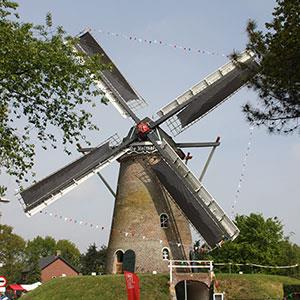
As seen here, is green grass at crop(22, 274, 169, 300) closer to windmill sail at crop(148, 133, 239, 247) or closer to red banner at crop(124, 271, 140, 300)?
windmill sail at crop(148, 133, 239, 247)

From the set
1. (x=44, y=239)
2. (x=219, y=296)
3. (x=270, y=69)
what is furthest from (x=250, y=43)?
(x=44, y=239)

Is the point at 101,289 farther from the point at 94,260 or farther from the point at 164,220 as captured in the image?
the point at 94,260

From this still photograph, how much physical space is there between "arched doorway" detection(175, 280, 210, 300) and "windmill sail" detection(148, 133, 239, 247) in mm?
2500

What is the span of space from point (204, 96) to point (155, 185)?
595 centimetres

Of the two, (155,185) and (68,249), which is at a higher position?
(68,249)

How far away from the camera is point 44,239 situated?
393ft

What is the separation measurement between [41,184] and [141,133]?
629 centimetres

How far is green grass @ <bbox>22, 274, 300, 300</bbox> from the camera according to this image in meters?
27.3

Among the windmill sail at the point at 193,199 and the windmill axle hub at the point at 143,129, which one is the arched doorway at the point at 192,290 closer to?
the windmill sail at the point at 193,199

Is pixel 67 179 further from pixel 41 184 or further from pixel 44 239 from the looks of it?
pixel 44 239

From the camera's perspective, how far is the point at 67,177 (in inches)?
1214

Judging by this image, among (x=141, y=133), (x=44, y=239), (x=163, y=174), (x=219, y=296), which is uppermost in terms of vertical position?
(x=44, y=239)

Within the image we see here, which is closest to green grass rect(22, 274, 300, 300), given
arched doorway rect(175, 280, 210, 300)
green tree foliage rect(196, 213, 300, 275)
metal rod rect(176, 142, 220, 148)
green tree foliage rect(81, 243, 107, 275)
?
arched doorway rect(175, 280, 210, 300)

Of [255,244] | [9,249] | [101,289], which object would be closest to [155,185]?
[101,289]
